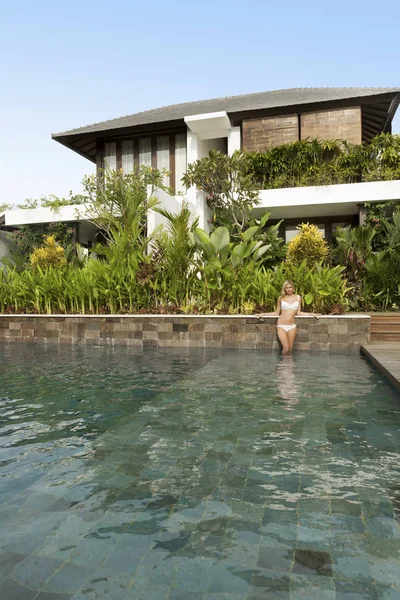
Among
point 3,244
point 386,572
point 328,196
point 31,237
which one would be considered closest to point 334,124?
point 328,196

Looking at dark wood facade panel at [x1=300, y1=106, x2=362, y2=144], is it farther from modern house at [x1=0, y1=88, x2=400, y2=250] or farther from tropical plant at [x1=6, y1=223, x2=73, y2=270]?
tropical plant at [x1=6, y1=223, x2=73, y2=270]

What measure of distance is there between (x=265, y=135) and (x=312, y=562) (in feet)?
61.7

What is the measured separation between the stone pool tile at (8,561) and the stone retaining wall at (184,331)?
919 cm

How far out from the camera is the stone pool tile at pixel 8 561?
7.94ft

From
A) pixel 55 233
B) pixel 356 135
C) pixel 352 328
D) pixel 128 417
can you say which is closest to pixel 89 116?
pixel 55 233

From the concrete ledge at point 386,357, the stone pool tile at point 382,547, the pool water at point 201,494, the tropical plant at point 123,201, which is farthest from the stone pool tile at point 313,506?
the tropical plant at point 123,201

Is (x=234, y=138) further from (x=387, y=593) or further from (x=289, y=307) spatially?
(x=387, y=593)

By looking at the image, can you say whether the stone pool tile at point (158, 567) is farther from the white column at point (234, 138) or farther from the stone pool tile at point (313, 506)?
the white column at point (234, 138)

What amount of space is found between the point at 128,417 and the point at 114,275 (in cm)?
814

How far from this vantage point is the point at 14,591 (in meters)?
2.26

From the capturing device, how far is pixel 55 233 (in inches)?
837

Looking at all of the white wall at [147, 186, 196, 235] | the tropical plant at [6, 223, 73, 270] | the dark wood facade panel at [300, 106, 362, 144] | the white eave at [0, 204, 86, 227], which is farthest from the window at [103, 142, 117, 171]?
the dark wood facade panel at [300, 106, 362, 144]

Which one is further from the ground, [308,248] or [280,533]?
[308,248]

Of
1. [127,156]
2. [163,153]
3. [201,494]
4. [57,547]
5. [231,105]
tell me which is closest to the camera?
[57,547]
